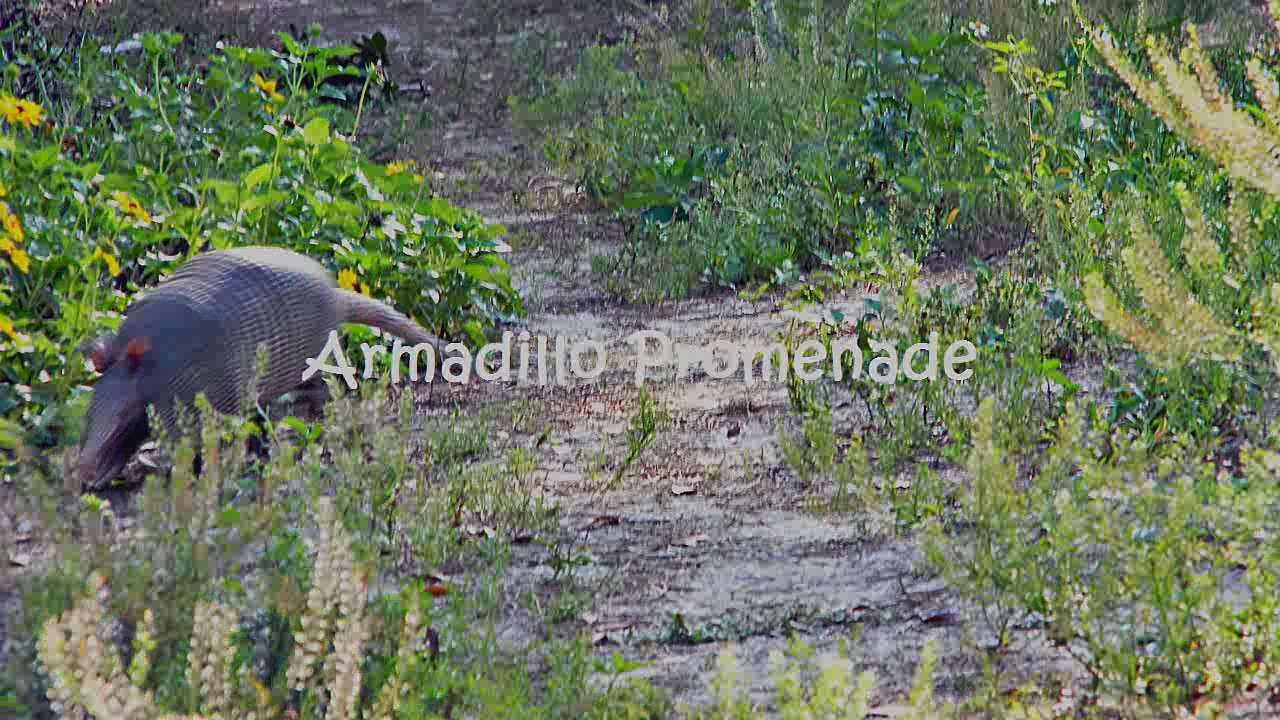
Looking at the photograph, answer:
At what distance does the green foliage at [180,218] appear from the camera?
4.59 metres

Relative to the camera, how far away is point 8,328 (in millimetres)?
4312

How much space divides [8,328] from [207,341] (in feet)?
1.77

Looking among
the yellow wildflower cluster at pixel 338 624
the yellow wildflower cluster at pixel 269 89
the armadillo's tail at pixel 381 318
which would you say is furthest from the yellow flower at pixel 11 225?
the yellow wildflower cluster at pixel 338 624

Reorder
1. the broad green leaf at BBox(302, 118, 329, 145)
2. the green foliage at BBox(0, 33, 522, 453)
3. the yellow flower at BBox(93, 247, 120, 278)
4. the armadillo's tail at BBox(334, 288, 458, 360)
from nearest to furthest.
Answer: the green foliage at BBox(0, 33, 522, 453) → the yellow flower at BBox(93, 247, 120, 278) → the armadillo's tail at BBox(334, 288, 458, 360) → the broad green leaf at BBox(302, 118, 329, 145)

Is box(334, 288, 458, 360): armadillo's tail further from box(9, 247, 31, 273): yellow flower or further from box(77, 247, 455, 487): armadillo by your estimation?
box(9, 247, 31, 273): yellow flower

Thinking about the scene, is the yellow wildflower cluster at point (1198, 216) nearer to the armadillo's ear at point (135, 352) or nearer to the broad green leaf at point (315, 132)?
the armadillo's ear at point (135, 352)

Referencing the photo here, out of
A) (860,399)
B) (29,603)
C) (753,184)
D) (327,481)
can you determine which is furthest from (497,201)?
(29,603)

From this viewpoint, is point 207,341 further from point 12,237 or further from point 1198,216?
point 1198,216

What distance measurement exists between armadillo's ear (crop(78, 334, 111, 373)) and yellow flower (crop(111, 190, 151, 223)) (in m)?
0.55

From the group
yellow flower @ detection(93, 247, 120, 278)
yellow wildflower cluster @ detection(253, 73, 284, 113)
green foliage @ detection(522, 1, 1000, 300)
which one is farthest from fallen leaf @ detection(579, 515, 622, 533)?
yellow wildflower cluster @ detection(253, 73, 284, 113)

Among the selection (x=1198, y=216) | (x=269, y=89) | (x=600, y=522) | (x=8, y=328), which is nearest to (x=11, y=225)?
(x=8, y=328)

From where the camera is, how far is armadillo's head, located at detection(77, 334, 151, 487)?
402 centimetres

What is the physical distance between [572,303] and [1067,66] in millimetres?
2240

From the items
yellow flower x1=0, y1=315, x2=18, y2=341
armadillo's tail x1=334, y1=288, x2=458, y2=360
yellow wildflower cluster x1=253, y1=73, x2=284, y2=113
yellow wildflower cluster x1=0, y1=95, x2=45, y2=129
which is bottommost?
yellow flower x1=0, y1=315, x2=18, y2=341
